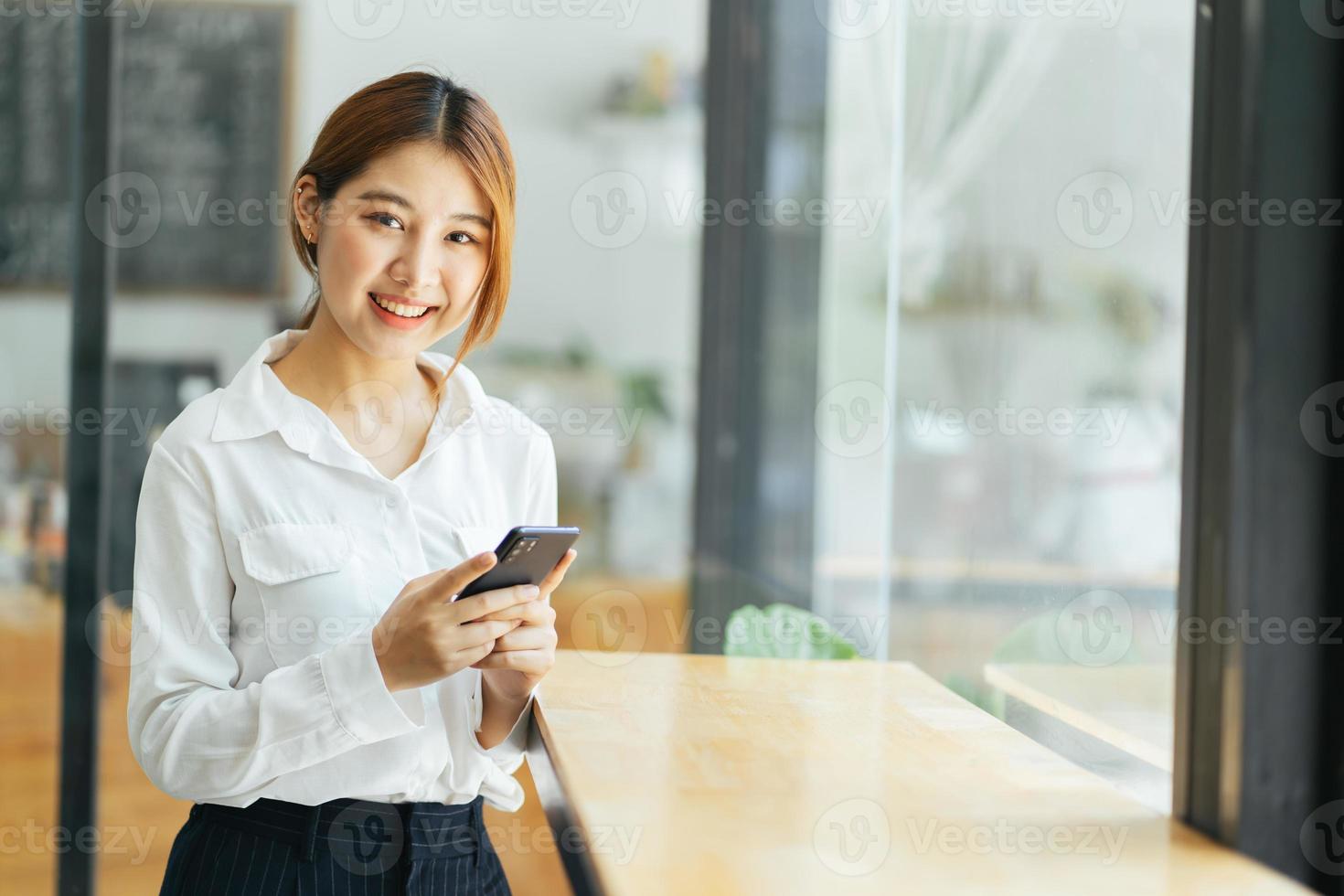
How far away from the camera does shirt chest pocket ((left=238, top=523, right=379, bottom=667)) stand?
111cm

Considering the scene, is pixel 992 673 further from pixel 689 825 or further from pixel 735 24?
pixel 735 24

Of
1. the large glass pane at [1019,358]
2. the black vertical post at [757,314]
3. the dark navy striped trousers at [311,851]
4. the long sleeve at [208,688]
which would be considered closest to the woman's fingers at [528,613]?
the long sleeve at [208,688]

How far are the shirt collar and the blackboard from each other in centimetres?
141

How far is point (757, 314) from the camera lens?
2.98m

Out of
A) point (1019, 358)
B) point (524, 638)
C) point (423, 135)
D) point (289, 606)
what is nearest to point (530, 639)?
point (524, 638)

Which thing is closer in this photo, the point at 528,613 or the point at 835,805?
the point at 835,805

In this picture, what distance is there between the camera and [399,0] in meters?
2.74

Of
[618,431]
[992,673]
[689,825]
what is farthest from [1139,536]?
[618,431]

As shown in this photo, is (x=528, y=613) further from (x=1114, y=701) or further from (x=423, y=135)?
(x=1114, y=701)

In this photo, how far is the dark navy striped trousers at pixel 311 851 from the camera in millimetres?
1121

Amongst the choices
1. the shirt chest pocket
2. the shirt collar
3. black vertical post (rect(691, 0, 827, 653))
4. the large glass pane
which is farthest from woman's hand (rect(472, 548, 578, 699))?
black vertical post (rect(691, 0, 827, 653))

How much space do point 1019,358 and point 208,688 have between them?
1.15m

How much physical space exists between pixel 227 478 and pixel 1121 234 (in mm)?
999

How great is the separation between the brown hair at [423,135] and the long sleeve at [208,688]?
0.33 meters
